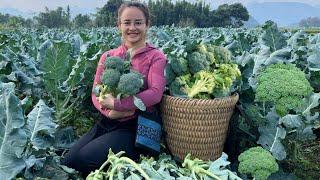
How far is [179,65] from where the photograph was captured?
3432mm

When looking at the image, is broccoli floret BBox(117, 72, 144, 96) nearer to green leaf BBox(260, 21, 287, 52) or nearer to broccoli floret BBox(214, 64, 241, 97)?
broccoli floret BBox(214, 64, 241, 97)

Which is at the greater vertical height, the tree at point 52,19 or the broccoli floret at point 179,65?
the broccoli floret at point 179,65

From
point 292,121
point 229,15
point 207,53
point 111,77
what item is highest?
point 207,53

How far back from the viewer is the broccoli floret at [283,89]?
3.43 m

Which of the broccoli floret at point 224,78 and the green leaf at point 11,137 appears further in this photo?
the broccoli floret at point 224,78

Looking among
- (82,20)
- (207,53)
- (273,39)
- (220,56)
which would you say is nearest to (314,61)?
(273,39)

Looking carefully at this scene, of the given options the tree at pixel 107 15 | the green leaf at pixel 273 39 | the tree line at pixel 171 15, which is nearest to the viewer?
the green leaf at pixel 273 39

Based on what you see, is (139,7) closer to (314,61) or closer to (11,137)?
(11,137)

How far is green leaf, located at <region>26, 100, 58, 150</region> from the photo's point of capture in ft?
9.70

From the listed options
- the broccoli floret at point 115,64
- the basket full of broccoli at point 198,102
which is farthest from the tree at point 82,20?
the broccoli floret at point 115,64

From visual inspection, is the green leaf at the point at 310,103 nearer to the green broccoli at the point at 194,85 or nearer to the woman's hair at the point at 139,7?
the green broccoli at the point at 194,85

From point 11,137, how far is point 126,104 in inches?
41.7

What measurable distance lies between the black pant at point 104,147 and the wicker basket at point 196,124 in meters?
0.26

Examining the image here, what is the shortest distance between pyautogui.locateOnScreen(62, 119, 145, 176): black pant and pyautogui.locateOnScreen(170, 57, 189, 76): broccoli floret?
0.47 m
